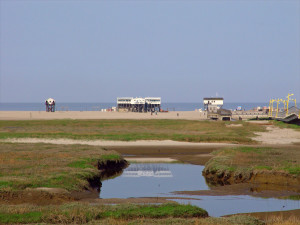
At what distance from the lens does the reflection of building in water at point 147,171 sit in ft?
108

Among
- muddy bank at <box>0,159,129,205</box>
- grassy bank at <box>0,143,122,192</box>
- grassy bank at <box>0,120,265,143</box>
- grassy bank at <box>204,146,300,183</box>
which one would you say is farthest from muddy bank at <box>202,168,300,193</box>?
grassy bank at <box>0,120,265,143</box>

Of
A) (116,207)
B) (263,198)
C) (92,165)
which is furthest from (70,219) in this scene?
(92,165)

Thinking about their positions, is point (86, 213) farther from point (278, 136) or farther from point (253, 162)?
point (278, 136)

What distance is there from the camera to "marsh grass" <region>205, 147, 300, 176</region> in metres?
30.3

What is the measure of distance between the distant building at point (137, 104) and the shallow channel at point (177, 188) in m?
110

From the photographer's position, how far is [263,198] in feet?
81.8

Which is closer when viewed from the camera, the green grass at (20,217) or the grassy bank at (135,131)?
the green grass at (20,217)

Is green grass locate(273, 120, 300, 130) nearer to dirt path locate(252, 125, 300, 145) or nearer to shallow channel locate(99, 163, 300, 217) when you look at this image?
dirt path locate(252, 125, 300, 145)

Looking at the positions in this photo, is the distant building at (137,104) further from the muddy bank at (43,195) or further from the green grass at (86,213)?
the green grass at (86,213)

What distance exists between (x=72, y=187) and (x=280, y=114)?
61241mm

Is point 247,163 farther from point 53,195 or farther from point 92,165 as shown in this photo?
point 53,195

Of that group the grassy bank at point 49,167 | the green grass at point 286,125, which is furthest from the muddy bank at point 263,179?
the green grass at point 286,125

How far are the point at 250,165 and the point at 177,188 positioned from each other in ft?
22.7

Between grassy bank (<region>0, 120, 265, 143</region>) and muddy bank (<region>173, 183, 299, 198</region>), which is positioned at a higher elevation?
grassy bank (<region>0, 120, 265, 143</region>)
